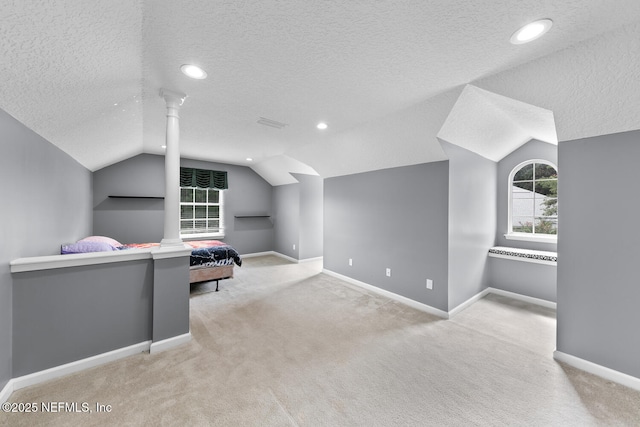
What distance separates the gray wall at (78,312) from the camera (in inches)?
69.2

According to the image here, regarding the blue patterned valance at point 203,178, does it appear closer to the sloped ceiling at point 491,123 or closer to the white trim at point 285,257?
the white trim at point 285,257

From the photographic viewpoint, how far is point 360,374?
1.91 meters

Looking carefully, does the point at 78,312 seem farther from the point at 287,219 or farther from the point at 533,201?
the point at 533,201

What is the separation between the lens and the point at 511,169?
12.4 ft

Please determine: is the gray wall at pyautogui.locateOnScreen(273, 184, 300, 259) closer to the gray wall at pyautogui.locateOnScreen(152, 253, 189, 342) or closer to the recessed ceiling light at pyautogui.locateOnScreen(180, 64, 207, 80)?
the gray wall at pyautogui.locateOnScreen(152, 253, 189, 342)

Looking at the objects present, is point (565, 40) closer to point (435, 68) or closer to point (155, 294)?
point (435, 68)

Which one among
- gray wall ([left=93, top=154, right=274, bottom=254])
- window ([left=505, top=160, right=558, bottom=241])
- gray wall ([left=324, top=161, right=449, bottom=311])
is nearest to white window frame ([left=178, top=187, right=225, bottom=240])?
gray wall ([left=93, top=154, right=274, bottom=254])

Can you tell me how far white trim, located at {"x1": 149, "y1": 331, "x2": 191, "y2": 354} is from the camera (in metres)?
2.17

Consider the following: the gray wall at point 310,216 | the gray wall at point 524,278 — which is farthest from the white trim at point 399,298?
the gray wall at point 310,216

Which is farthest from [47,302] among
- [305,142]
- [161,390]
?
[305,142]

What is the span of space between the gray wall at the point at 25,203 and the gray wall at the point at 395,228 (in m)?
3.70

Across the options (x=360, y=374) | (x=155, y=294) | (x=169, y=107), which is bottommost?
(x=360, y=374)

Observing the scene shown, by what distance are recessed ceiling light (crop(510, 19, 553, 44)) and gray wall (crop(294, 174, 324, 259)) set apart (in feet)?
15.1

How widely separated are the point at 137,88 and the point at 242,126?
121 cm
